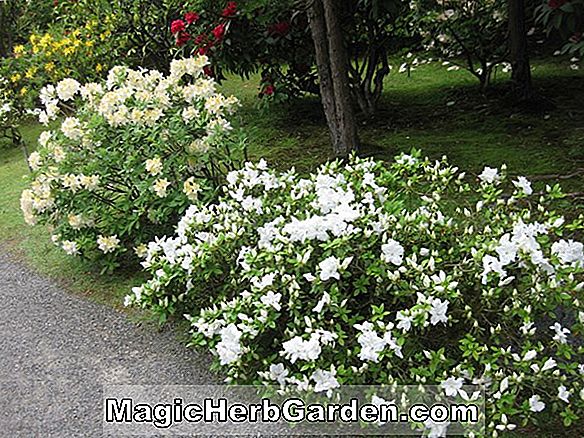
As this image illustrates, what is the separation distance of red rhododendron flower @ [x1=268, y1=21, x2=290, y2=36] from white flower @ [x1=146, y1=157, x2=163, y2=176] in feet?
7.47

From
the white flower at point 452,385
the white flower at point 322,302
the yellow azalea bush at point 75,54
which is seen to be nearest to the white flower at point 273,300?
the white flower at point 322,302

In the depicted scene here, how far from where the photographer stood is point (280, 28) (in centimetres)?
534

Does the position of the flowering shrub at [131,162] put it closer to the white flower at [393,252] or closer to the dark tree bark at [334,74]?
the dark tree bark at [334,74]

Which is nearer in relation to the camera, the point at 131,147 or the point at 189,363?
the point at 189,363

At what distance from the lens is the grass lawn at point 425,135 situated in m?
4.08

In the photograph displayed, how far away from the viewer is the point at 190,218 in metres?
3.05

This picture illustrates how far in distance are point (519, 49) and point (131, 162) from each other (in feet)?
10.0

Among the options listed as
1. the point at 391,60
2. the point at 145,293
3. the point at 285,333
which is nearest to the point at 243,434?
the point at 285,333

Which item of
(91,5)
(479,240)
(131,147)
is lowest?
(479,240)

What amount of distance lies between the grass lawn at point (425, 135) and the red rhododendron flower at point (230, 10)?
885mm

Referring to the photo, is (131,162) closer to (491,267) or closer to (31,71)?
(491,267)

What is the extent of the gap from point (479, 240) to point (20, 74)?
670 centimetres

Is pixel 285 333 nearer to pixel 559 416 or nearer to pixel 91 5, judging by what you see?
pixel 559 416

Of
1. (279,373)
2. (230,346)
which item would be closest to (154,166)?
(230,346)
